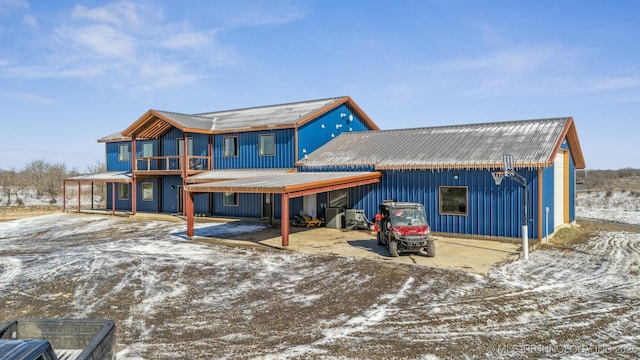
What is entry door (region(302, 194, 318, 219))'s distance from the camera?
22.4 m

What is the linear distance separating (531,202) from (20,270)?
60.9 ft

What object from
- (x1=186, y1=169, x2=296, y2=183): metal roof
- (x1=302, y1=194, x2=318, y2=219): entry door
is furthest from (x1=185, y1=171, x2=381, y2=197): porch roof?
(x1=186, y1=169, x2=296, y2=183): metal roof

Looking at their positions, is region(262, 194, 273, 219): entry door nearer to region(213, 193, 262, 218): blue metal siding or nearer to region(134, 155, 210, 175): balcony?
region(213, 193, 262, 218): blue metal siding

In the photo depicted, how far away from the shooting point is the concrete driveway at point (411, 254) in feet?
43.9

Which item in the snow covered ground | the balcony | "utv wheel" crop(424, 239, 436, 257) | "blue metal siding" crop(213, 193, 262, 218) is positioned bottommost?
the snow covered ground

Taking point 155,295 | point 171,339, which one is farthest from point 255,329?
point 155,295

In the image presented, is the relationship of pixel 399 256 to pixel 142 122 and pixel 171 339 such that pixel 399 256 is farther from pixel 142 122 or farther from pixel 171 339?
pixel 142 122

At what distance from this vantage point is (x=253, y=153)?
25.5 metres

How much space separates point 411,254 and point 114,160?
27126 mm

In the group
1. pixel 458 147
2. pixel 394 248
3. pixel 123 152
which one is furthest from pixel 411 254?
pixel 123 152

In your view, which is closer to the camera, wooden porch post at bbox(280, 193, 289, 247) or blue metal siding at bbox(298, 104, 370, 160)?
wooden porch post at bbox(280, 193, 289, 247)

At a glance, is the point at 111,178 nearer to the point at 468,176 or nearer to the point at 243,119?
the point at 243,119

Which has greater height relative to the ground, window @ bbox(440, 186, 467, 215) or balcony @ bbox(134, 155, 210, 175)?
balcony @ bbox(134, 155, 210, 175)

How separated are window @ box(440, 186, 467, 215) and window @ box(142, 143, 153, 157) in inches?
833
